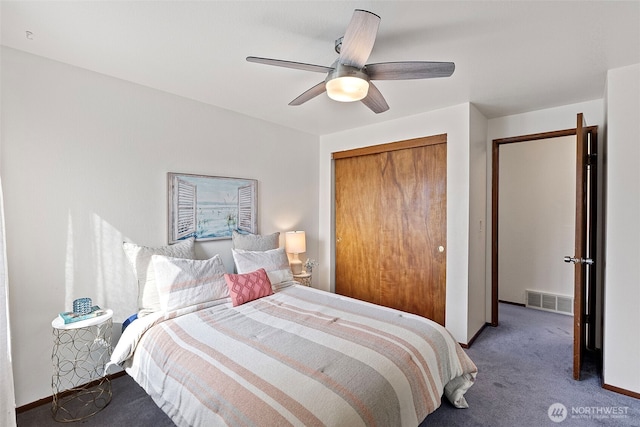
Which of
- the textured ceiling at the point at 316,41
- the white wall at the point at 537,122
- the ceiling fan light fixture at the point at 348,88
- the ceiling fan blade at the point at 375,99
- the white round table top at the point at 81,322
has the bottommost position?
the white round table top at the point at 81,322

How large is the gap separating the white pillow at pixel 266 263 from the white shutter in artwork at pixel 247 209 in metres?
0.39

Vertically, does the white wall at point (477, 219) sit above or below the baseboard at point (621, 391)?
above

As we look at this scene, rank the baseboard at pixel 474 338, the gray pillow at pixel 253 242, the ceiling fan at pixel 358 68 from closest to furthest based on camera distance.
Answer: the ceiling fan at pixel 358 68
the baseboard at pixel 474 338
the gray pillow at pixel 253 242

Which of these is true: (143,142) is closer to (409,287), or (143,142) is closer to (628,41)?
(409,287)

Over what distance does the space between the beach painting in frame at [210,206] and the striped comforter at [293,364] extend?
840 millimetres

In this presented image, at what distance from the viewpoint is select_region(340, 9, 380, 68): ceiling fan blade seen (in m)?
1.33

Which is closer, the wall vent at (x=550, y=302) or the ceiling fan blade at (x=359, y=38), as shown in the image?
the ceiling fan blade at (x=359, y=38)

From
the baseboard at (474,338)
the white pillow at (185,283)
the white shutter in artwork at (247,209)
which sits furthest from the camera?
the white shutter in artwork at (247,209)

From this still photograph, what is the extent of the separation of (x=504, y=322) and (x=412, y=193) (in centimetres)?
200

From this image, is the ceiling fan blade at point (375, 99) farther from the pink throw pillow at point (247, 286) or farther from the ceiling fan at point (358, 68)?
the pink throw pillow at point (247, 286)

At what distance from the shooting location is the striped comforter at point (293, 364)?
1.30 meters

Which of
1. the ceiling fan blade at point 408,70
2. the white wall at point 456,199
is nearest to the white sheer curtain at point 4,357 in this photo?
the ceiling fan blade at point 408,70

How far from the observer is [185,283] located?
2320 mm

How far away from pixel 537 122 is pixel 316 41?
2.66 meters
